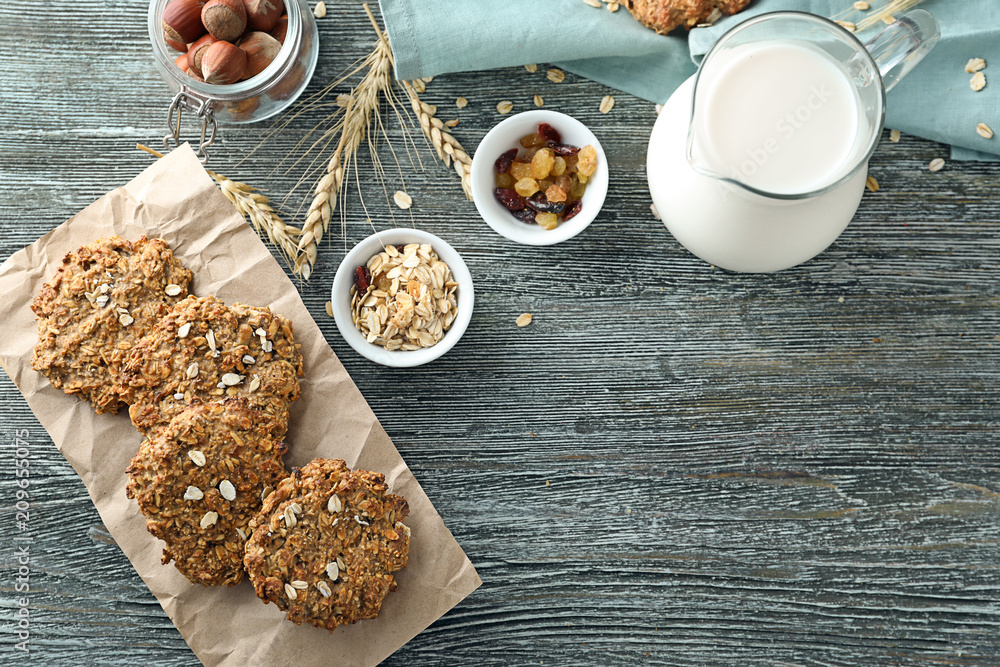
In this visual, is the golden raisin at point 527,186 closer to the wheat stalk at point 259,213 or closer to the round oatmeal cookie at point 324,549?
the wheat stalk at point 259,213

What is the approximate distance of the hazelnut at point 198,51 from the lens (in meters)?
1.65

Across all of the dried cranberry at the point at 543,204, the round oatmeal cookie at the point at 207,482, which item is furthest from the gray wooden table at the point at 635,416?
the round oatmeal cookie at the point at 207,482

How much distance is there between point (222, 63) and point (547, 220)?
33.9 inches

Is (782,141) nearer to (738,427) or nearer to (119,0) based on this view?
(738,427)

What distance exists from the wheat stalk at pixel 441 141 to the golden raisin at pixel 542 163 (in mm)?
196

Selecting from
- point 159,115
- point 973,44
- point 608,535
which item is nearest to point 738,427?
point 608,535

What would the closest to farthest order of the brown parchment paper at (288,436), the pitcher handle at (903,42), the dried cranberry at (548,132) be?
the pitcher handle at (903,42), the brown parchment paper at (288,436), the dried cranberry at (548,132)

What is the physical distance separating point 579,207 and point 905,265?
918mm

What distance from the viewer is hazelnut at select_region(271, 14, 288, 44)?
1709 mm

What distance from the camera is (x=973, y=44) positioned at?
169 cm

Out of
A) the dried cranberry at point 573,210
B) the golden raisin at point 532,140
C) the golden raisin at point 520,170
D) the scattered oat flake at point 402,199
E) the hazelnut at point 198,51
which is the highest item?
the hazelnut at point 198,51

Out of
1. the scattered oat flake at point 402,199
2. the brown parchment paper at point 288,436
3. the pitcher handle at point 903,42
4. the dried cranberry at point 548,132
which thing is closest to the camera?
the pitcher handle at point 903,42

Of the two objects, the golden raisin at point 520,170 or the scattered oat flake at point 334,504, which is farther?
the golden raisin at point 520,170

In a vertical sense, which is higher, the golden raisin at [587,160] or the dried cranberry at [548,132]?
the dried cranberry at [548,132]
